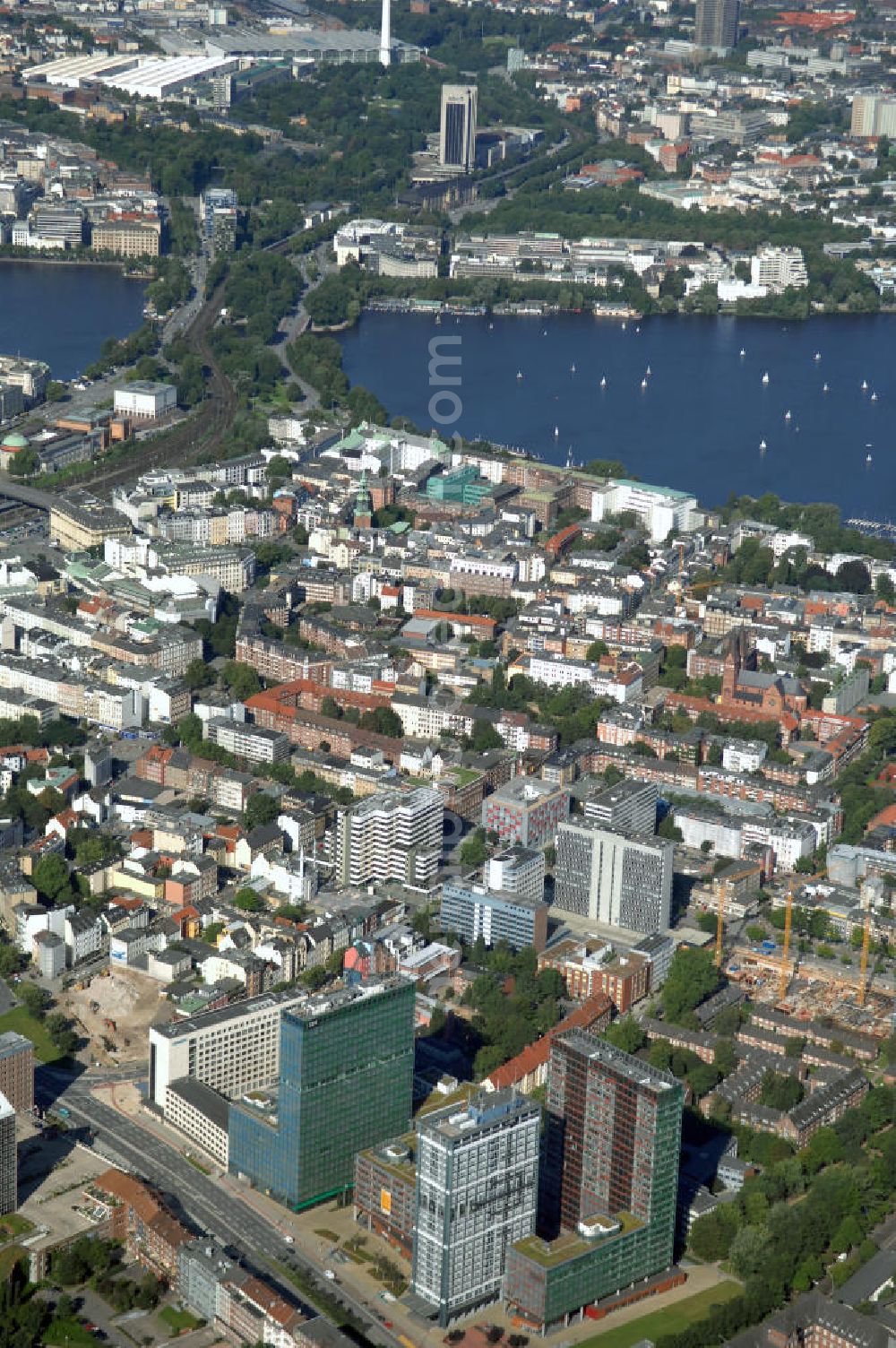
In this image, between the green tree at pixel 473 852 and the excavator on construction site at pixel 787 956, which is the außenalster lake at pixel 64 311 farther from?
the excavator on construction site at pixel 787 956

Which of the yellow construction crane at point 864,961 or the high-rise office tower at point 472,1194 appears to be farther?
the yellow construction crane at point 864,961

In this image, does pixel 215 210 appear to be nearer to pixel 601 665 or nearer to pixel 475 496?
pixel 475 496

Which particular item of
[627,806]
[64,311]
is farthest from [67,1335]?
[64,311]

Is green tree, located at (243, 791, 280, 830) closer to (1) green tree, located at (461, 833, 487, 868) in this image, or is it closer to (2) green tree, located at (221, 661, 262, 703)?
(1) green tree, located at (461, 833, 487, 868)

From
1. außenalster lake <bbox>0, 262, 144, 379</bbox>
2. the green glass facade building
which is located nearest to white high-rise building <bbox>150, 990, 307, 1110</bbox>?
the green glass facade building

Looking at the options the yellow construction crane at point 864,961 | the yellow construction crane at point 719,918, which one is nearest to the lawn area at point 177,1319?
the yellow construction crane at point 719,918
